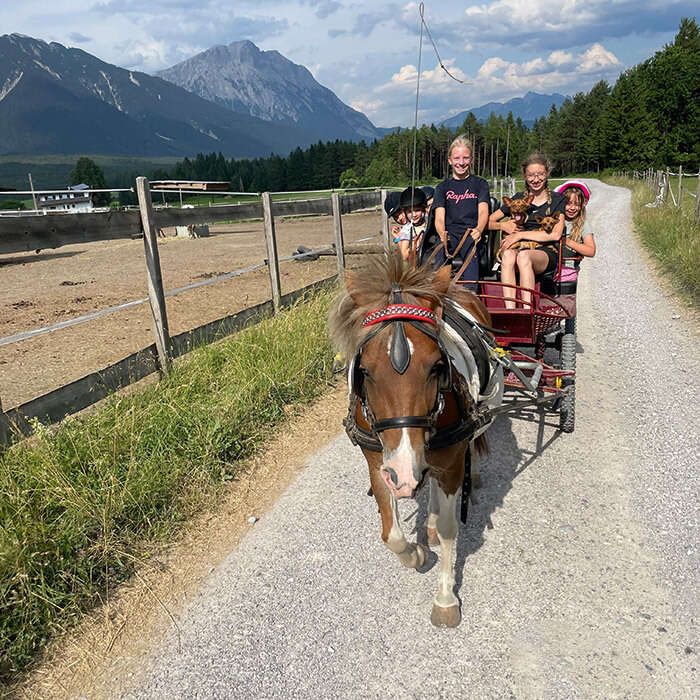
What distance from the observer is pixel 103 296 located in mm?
11367

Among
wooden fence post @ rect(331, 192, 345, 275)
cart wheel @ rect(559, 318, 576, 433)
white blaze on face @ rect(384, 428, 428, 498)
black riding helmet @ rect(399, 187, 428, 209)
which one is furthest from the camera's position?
wooden fence post @ rect(331, 192, 345, 275)

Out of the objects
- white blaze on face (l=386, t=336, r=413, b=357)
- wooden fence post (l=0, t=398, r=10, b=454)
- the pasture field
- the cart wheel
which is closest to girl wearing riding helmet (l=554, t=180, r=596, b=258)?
the cart wheel

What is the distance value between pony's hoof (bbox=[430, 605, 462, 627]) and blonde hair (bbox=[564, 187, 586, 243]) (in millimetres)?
4220

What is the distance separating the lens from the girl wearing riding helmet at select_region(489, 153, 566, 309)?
15.9ft

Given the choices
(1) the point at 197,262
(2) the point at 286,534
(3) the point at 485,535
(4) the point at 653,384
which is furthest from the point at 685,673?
(1) the point at 197,262

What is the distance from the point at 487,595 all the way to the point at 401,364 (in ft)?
5.39

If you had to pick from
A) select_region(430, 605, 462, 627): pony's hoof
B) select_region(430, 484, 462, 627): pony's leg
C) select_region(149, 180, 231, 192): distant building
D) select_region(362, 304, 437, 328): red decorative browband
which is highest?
select_region(149, 180, 231, 192): distant building

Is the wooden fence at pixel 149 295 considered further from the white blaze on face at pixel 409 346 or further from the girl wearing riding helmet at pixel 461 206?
the white blaze on face at pixel 409 346

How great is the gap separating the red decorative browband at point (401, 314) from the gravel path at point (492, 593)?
162 centimetres

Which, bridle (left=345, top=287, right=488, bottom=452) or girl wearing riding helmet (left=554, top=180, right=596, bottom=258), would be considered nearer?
bridle (left=345, top=287, right=488, bottom=452)

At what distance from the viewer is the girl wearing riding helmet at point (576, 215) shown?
5.32 metres

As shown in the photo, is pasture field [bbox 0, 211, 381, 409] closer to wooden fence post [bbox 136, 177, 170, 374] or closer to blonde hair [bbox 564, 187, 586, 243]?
wooden fence post [bbox 136, 177, 170, 374]

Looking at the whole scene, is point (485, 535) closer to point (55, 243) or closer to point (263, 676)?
point (263, 676)

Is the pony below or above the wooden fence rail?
below
